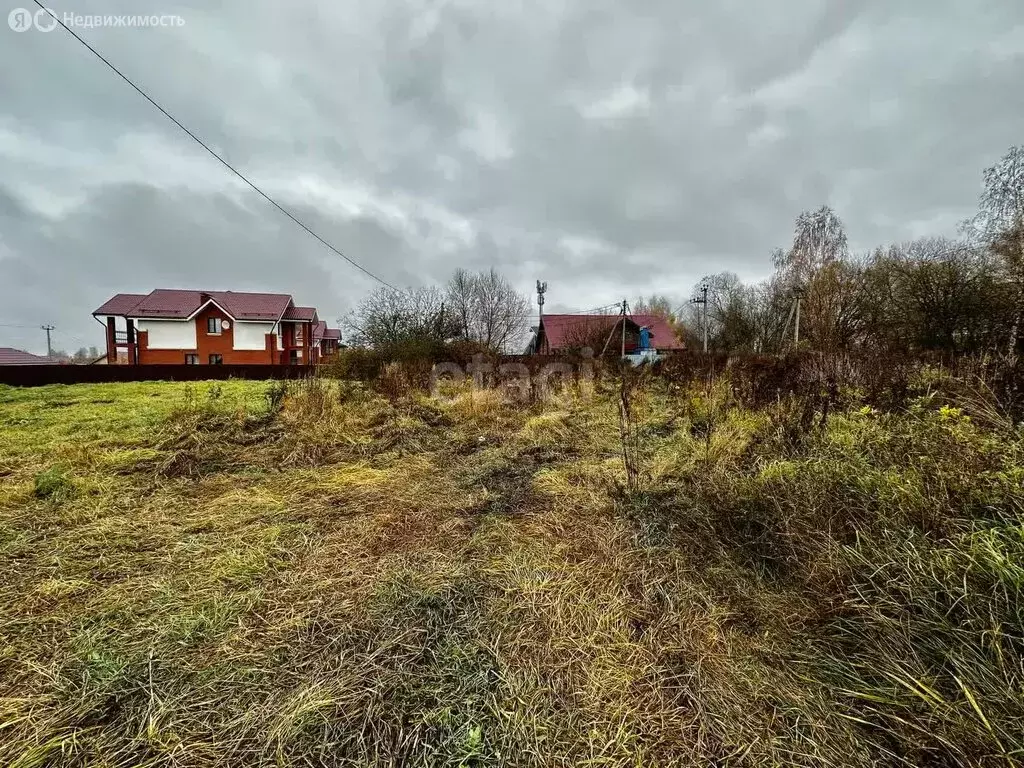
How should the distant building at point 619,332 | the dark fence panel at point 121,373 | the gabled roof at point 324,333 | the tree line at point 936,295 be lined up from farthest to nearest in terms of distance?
the gabled roof at point 324,333 < the distant building at point 619,332 < the dark fence panel at point 121,373 < the tree line at point 936,295

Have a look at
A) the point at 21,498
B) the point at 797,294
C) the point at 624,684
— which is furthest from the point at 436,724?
the point at 797,294

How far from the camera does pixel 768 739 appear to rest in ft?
4.08

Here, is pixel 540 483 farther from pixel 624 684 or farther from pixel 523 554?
pixel 624 684

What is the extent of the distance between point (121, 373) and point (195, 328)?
11254 mm

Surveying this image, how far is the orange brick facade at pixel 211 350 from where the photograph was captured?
77.7ft

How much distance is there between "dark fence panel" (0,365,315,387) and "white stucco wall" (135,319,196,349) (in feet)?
34.0

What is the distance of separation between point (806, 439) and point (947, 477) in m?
1.38

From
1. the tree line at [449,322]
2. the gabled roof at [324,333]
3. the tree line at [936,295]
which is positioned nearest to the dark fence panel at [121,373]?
→ the tree line at [449,322]

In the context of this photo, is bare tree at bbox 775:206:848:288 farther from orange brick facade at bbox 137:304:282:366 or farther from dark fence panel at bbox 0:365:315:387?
orange brick facade at bbox 137:304:282:366

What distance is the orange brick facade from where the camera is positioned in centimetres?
2369

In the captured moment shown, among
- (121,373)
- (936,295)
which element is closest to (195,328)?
(121,373)

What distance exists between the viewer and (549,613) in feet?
5.98

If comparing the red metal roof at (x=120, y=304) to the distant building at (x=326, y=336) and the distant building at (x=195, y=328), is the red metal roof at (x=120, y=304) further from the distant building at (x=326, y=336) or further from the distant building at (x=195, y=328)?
the distant building at (x=326, y=336)

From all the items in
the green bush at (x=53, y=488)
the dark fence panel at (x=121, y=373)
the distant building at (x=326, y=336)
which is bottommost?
the green bush at (x=53, y=488)
